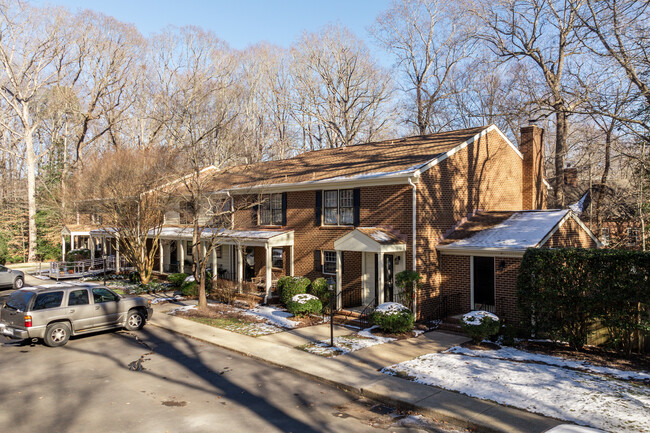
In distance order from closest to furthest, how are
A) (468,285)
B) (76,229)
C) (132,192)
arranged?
(468,285)
(132,192)
(76,229)

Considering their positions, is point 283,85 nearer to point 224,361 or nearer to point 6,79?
point 6,79

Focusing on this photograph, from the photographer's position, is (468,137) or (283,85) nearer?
(468,137)

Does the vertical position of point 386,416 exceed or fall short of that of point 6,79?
it falls short

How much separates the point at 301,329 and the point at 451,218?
670cm

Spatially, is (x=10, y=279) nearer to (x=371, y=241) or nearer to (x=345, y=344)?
(x=371, y=241)

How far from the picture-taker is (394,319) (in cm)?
1309

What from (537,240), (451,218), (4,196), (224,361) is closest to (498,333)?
(537,240)

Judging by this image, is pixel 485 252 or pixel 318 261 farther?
pixel 318 261

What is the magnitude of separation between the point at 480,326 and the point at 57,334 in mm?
11286

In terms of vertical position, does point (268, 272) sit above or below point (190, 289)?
above

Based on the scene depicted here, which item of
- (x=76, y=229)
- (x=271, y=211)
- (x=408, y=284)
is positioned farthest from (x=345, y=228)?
(x=76, y=229)

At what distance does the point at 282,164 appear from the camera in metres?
24.0

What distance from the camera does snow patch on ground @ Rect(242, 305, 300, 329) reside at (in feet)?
→ 48.6

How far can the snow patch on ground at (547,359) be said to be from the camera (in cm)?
951
